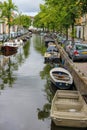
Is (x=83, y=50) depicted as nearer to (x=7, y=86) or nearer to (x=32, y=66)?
(x=32, y=66)

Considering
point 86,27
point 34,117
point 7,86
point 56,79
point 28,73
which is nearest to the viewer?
point 34,117

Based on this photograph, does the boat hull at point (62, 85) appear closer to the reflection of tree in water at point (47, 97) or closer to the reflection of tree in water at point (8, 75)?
the reflection of tree in water at point (47, 97)

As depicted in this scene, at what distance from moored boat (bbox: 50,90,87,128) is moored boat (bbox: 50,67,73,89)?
4079 millimetres

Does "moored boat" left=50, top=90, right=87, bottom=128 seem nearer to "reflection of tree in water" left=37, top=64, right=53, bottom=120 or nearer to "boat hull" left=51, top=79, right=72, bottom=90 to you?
"reflection of tree in water" left=37, top=64, right=53, bottom=120

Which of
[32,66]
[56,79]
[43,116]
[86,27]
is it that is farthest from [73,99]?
[86,27]

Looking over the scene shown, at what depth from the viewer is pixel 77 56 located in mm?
35719

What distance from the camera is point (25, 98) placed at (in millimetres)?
23516

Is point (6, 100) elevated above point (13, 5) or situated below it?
below

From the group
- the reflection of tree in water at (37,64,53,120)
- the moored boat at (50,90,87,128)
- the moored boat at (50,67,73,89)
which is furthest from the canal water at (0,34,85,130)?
the moored boat at (50,67,73,89)

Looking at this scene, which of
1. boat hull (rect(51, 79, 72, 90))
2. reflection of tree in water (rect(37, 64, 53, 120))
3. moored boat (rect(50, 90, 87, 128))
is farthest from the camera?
boat hull (rect(51, 79, 72, 90))

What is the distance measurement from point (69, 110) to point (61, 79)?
8087mm

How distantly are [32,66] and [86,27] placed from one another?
38.0 metres

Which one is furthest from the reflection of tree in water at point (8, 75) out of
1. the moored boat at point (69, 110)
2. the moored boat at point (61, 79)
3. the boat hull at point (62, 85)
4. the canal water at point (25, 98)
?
the moored boat at point (69, 110)

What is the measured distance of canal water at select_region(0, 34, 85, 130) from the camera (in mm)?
17578
